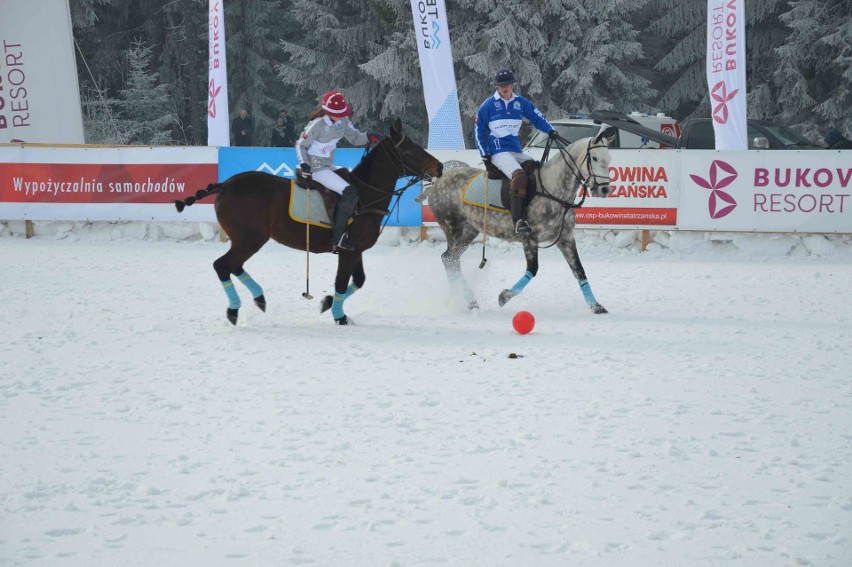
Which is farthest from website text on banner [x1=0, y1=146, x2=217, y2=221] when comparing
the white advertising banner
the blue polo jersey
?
the blue polo jersey

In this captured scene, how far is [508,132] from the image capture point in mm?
11797

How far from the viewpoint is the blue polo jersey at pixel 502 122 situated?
11.6 meters

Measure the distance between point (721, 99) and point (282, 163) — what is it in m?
8.01

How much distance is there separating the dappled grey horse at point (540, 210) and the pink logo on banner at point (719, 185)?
20.6ft

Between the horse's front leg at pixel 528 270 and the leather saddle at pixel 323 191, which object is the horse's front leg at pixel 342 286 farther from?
the horse's front leg at pixel 528 270

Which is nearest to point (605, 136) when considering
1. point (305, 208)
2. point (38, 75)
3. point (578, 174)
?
point (578, 174)

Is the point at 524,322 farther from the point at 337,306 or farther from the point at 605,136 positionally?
the point at 605,136

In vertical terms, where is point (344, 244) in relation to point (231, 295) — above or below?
above

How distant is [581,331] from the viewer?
33.9ft

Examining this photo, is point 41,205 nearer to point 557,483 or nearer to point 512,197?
point 512,197

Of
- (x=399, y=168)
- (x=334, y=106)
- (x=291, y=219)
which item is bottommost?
(x=291, y=219)

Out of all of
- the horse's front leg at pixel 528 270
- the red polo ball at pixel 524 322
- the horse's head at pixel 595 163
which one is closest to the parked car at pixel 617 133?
the horse's front leg at pixel 528 270

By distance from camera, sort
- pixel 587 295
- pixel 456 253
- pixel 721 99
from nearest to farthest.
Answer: pixel 587 295 < pixel 456 253 < pixel 721 99

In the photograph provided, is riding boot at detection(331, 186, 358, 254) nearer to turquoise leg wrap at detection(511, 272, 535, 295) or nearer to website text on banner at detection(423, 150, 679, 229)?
Answer: turquoise leg wrap at detection(511, 272, 535, 295)
